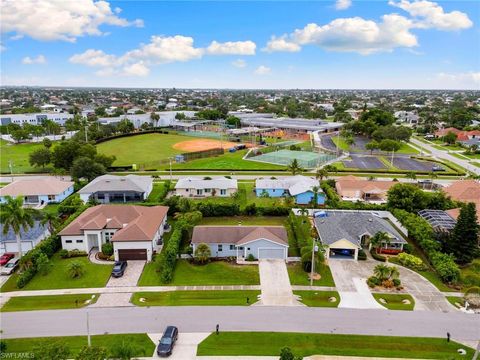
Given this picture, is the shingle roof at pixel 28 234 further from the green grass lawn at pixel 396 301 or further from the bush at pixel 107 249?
the green grass lawn at pixel 396 301

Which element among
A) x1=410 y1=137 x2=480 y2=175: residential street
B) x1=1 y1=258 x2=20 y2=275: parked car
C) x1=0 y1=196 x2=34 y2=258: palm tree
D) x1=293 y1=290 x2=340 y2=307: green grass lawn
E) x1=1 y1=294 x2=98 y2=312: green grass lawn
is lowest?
x1=1 y1=294 x2=98 y2=312: green grass lawn

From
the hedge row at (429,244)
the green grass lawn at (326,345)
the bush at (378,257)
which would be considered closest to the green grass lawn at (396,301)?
the green grass lawn at (326,345)

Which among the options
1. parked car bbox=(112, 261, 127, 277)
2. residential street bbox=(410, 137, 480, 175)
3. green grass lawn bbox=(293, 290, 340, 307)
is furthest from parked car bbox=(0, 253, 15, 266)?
residential street bbox=(410, 137, 480, 175)

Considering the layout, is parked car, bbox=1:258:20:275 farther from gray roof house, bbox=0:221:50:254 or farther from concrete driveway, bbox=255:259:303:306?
concrete driveway, bbox=255:259:303:306

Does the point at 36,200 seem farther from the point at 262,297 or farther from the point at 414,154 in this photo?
the point at 414,154

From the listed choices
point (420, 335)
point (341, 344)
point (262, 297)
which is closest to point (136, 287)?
point (262, 297)
